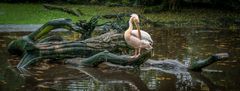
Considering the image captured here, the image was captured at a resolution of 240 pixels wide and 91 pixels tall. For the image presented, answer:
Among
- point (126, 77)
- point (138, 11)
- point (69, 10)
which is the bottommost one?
point (138, 11)

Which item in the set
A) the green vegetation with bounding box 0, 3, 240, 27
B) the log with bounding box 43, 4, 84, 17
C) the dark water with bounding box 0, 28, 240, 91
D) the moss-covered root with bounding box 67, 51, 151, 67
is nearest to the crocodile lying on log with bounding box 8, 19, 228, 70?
the moss-covered root with bounding box 67, 51, 151, 67

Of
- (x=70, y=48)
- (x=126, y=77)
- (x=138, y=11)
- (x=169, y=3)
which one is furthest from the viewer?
(x=169, y=3)

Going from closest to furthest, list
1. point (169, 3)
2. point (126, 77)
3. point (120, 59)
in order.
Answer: point (126, 77)
point (120, 59)
point (169, 3)

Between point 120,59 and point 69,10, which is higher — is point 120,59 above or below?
above

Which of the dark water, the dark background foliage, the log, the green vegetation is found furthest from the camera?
the dark background foliage

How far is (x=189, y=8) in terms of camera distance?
33906 millimetres

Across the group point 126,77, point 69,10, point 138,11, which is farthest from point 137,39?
point 138,11

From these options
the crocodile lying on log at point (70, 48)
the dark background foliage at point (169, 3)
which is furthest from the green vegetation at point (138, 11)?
the crocodile lying on log at point (70, 48)

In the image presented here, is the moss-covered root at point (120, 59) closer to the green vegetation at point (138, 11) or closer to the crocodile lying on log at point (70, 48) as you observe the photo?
the crocodile lying on log at point (70, 48)

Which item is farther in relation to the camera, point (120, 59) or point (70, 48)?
point (70, 48)

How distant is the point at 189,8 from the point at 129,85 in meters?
23.2

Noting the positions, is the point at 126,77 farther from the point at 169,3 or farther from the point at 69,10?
the point at 169,3

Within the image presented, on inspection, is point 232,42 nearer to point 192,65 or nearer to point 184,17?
point 192,65

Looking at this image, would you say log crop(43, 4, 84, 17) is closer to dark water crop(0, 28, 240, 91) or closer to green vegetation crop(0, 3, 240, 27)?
green vegetation crop(0, 3, 240, 27)
